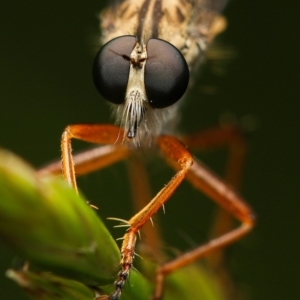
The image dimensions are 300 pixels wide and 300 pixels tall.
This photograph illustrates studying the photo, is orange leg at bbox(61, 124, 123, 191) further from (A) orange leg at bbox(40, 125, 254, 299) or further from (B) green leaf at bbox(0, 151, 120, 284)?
(B) green leaf at bbox(0, 151, 120, 284)

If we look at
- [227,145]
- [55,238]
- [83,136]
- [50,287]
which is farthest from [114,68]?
[227,145]

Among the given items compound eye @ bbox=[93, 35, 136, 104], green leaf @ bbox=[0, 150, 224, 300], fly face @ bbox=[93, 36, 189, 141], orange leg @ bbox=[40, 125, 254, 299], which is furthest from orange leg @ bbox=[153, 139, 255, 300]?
green leaf @ bbox=[0, 150, 224, 300]

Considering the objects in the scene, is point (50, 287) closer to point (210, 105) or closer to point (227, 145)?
point (227, 145)

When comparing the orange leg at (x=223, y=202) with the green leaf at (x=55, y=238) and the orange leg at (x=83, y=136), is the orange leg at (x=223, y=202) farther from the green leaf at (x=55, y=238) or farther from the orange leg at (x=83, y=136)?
the green leaf at (x=55, y=238)

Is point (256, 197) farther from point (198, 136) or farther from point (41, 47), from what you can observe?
point (41, 47)

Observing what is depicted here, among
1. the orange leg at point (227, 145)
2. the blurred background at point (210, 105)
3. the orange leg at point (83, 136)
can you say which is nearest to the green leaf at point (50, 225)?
the orange leg at point (83, 136)

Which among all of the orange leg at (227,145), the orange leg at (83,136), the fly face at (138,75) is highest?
the orange leg at (227,145)

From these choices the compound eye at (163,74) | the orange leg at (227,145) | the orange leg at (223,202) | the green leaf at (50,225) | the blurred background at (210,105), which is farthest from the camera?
the blurred background at (210,105)
